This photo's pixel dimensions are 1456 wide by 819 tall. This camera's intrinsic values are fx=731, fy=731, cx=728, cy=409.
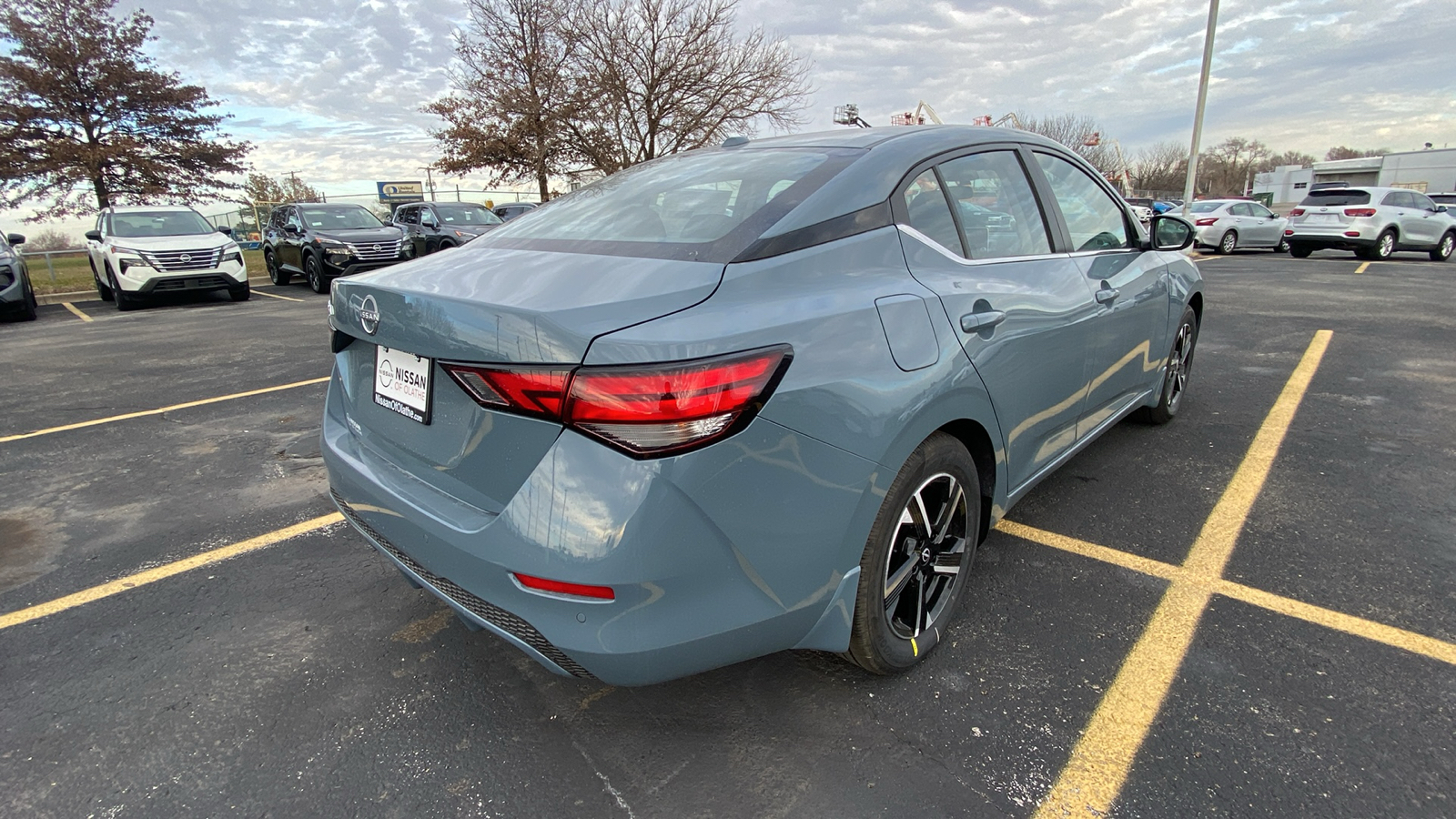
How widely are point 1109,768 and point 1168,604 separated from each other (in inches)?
38.1

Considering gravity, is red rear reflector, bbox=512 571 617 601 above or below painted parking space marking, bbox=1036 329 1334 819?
above

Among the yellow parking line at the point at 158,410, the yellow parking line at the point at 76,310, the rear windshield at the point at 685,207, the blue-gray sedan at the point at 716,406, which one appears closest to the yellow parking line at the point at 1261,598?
the blue-gray sedan at the point at 716,406

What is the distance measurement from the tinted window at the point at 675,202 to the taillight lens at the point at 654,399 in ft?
1.78

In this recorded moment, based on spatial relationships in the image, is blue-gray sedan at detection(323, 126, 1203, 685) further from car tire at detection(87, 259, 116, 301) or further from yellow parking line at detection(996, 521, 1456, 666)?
car tire at detection(87, 259, 116, 301)

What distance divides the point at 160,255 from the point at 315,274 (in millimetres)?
2596

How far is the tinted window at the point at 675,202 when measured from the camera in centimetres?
213

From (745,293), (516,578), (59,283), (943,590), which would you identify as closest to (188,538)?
(516,578)

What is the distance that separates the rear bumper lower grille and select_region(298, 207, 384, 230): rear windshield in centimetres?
1479

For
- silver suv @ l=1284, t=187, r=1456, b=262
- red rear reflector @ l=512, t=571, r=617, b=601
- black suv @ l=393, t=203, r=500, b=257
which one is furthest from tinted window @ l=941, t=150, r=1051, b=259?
silver suv @ l=1284, t=187, r=1456, b=262

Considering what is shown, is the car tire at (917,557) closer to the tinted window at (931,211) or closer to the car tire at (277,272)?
the tinted window at (931,211)

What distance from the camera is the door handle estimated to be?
218 centimetres

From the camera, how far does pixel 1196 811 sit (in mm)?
1748

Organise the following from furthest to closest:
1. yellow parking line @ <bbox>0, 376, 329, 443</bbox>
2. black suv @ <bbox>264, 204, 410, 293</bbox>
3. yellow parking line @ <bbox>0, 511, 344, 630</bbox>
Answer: black suv @ <bbox>264, 204, 410, 293</bbox>
yellow parking line @ <bbox>0, 376, 329, 443</bbox>
yellow parking line @ <bbox>0, 511, 344, 630</bbox>

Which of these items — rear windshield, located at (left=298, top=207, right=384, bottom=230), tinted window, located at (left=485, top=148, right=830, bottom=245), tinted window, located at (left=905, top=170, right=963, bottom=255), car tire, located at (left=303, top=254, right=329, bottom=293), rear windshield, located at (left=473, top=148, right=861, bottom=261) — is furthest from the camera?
rear windshield, located at (left=298, top=207, right=384, bottom=230)
